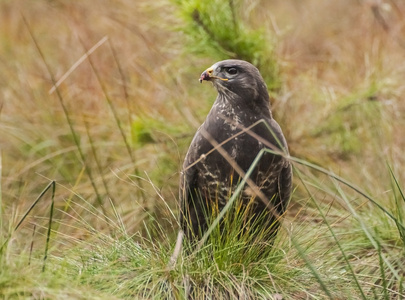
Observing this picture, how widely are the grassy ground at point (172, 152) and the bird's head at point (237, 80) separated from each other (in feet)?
1.69

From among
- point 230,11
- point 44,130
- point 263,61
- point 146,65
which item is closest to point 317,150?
point 263,61

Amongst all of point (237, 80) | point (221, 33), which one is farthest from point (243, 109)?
point (221, 33)

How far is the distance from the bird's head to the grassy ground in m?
0.52

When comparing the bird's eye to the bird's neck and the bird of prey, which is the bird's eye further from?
the bird's neck

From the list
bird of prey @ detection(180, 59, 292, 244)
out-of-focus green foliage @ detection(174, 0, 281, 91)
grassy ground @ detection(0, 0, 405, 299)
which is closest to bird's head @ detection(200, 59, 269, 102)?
bird of prey @ detection(180, 59, 292, 244)

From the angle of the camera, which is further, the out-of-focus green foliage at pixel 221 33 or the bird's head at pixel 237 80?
the out-of-focus green foliage at pixel 221 33

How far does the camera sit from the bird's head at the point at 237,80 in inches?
151

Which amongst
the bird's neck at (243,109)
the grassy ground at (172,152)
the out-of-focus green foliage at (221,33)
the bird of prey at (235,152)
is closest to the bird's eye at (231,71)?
the bird of prey at (235,152)

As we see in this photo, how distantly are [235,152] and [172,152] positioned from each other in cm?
157

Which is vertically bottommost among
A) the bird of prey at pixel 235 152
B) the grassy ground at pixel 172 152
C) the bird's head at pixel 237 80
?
the grassy ground at pixel 172 152

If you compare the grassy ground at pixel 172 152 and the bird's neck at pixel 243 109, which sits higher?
the bird's neck at pixel 243 109

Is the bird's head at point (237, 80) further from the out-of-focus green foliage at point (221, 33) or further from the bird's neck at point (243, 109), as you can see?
the out-of-focus green foliage at point (221, 33)

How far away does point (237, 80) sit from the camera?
12.6 feet

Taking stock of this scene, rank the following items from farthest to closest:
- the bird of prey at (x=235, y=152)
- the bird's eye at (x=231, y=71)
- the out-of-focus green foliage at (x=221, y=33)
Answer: the out-of-focus green foliage at (x=221, y=33)
the bird's eye at (x=231, y=71)
the bird of prey at (x=235, y=152)
